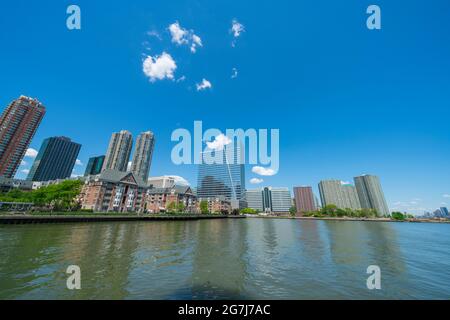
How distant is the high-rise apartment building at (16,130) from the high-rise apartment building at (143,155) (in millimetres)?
68668

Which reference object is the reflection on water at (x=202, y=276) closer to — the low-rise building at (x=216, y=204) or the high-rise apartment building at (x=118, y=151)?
the low-rise building at (x=216, y=204)

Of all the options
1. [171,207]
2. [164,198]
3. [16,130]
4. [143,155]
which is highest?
[143,155]

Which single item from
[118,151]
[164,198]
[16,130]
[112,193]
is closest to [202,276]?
[112,193]

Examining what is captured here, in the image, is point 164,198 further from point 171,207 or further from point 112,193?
point 112,193

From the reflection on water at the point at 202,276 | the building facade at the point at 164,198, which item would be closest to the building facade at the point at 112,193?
the building facade at the point at 164,198

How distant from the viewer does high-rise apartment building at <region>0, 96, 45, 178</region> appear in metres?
123

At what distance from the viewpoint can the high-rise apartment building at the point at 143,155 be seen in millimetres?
168500

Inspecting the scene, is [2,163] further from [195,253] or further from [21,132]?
[195,253]

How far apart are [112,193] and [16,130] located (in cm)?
9917

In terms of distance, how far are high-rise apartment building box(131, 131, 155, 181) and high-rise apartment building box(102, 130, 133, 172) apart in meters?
8.81

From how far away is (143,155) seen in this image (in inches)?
6786

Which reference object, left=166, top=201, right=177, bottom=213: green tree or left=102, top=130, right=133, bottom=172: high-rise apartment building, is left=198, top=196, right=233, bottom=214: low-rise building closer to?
left=166, top=201, right=177, bottom=213: green tree
